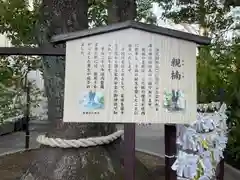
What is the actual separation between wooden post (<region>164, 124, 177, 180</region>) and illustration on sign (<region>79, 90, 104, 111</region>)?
34.5 inches

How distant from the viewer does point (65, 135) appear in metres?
4.53

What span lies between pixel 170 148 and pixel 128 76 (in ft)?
3.61

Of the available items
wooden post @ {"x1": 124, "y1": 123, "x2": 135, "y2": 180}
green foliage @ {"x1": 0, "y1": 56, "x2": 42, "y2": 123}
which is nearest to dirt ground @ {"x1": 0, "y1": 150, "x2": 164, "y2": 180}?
green foliage @ {"x1": 0, "y1": 56, "x2": 42, "y2": 123}

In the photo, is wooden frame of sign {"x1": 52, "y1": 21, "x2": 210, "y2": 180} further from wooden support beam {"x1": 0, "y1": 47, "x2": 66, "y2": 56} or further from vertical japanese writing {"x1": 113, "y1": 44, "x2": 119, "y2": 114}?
wooden support beam {"x1": 0, "y1": 47, "x2": 66, "y2": 56}

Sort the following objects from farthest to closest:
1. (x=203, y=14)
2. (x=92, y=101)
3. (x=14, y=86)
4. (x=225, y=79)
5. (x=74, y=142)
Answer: (x=203, y=14), (x=14, y=86), (x=225, y=79), (x=74, y=142), (x=92, y=101)

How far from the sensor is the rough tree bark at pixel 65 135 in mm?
4469

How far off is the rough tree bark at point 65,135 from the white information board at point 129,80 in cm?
161

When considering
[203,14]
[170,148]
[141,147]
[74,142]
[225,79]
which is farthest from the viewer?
[203,14]

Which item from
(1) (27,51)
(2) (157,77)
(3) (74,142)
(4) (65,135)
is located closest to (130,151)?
(2) (157,77)

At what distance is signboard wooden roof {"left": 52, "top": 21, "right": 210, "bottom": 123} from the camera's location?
2.95 metres

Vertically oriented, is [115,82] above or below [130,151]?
above

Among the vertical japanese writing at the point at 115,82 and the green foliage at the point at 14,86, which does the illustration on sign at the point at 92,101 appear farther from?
the green foliage at the point at 14,86

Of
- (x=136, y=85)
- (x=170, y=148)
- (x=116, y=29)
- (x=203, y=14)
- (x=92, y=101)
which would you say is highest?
(x=203, y=14)

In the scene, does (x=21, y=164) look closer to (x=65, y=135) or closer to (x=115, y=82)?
(x=65, y=135)
